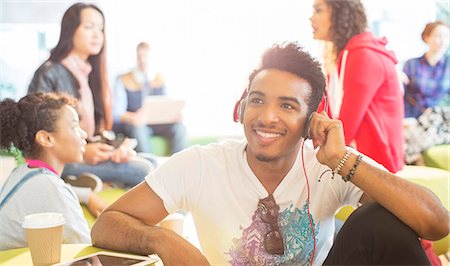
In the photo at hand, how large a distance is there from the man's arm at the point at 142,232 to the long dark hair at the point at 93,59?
139 cm

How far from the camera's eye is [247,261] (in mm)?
1485

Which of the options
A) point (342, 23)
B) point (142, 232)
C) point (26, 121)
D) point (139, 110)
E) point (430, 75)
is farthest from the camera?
point (139, 110)

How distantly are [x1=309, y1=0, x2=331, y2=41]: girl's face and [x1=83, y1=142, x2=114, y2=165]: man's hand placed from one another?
42.1 inches

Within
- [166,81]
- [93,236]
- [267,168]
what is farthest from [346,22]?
[93,236]

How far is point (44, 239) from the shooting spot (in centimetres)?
119

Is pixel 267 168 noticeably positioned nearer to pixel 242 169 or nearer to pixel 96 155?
pixel 242 169

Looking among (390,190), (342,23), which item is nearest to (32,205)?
(390,190)

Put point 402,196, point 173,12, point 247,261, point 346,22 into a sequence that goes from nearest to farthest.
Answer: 1. point 402,196
2. point 247,261
3. point 346,22
4. point 173,12

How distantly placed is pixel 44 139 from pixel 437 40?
1684mm

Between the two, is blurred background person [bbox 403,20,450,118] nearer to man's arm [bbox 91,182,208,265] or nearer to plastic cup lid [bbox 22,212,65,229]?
man's arm [bbox 91,182,208,265]

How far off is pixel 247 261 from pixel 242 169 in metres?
0.23

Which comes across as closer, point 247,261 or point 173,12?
point 247,261

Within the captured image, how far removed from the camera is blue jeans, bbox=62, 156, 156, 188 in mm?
2678

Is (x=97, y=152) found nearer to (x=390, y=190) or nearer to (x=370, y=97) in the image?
(x=370, y=97)
